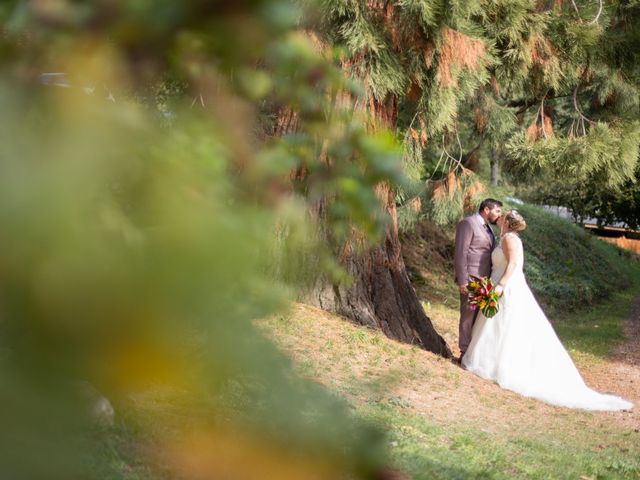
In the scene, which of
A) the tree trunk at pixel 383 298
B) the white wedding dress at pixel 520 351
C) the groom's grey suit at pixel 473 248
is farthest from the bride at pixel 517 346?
the tree trunk at pixel 383 298

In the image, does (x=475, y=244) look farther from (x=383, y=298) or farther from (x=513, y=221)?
(x=383, y=298)

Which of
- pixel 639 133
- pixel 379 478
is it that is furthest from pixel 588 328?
pixel 379 478

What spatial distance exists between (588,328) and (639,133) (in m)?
4.64

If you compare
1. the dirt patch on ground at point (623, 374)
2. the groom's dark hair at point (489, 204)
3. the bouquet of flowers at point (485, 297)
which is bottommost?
the dirt patch on ground at point (623, 374)

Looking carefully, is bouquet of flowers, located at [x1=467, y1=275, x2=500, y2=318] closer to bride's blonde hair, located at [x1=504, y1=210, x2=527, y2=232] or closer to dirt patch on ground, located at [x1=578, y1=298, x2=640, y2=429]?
bride's blonde hair, located at [x1=504, y1=210, x2=527, y2=232]

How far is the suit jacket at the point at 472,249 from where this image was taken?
9.20 metres

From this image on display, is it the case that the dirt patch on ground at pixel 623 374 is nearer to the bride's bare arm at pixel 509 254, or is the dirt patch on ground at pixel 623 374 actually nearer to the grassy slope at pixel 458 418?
the grassy slope at pixel 458 418

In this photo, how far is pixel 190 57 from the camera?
75 cm

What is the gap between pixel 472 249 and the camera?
365 inches

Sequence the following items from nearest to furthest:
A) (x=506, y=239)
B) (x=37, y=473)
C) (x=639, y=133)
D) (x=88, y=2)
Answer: (x=37, y=473) < (x=88, y=2) < (x=506, y=239) < (x=639, y=133)

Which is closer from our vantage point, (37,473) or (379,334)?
(37,473)

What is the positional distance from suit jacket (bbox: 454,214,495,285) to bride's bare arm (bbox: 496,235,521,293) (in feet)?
1.05

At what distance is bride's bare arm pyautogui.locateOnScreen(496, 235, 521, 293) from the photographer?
885 centimetres

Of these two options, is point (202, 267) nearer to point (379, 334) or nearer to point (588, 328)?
point (379, 334)
